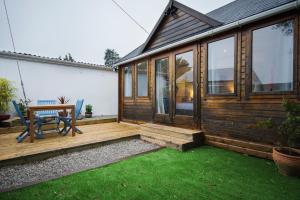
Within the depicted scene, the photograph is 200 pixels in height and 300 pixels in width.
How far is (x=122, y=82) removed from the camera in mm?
6945

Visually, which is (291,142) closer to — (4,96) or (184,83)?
(184,83)

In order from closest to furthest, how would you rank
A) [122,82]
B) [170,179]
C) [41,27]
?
[170,179], [122,82], [41,27]

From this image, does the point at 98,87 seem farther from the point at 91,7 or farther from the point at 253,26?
the point at 253,26

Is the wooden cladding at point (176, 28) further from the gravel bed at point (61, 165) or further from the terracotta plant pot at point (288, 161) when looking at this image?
the gravel bed at point (61, 165)

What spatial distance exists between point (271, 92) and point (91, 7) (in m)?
8.82

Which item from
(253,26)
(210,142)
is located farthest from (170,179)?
(253,26)

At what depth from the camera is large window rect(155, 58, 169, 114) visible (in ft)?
16.5

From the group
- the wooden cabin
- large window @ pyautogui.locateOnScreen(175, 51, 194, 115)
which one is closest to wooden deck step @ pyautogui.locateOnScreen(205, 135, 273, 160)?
the wooden cabin

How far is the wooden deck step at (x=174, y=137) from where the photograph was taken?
3623 millimetres

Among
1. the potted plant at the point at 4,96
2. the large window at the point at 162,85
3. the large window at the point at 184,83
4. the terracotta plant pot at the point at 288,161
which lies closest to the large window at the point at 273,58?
the terracotta plant pot at the point at 288,161

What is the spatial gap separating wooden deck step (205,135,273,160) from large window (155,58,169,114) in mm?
1649

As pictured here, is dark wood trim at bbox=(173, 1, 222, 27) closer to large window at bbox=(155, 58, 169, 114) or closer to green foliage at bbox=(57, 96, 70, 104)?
large window at bbox=(155, 58, 169, 114)

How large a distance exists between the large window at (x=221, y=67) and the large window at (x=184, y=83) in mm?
546

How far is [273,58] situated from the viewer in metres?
2.98
